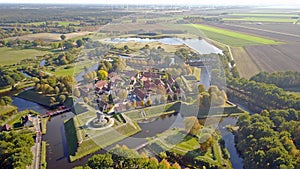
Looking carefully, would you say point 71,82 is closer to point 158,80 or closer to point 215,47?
point 158,80

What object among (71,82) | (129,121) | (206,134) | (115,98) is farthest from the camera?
(71,82)

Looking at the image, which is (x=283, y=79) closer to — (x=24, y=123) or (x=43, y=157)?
(x=43, y=157)

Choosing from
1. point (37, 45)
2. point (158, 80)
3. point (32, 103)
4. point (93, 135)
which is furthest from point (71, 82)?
point (37, 45)

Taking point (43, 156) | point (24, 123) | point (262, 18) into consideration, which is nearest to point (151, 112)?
point (43, 156)

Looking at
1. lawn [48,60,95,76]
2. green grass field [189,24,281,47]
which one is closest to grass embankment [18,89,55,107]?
lawn [48,60,95,76]

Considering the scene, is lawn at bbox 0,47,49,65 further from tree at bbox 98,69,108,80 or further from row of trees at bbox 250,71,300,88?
row of trees at bbox 250,71,300,88

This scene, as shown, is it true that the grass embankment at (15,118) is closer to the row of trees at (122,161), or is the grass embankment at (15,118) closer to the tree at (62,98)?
the tree at (62,98)
